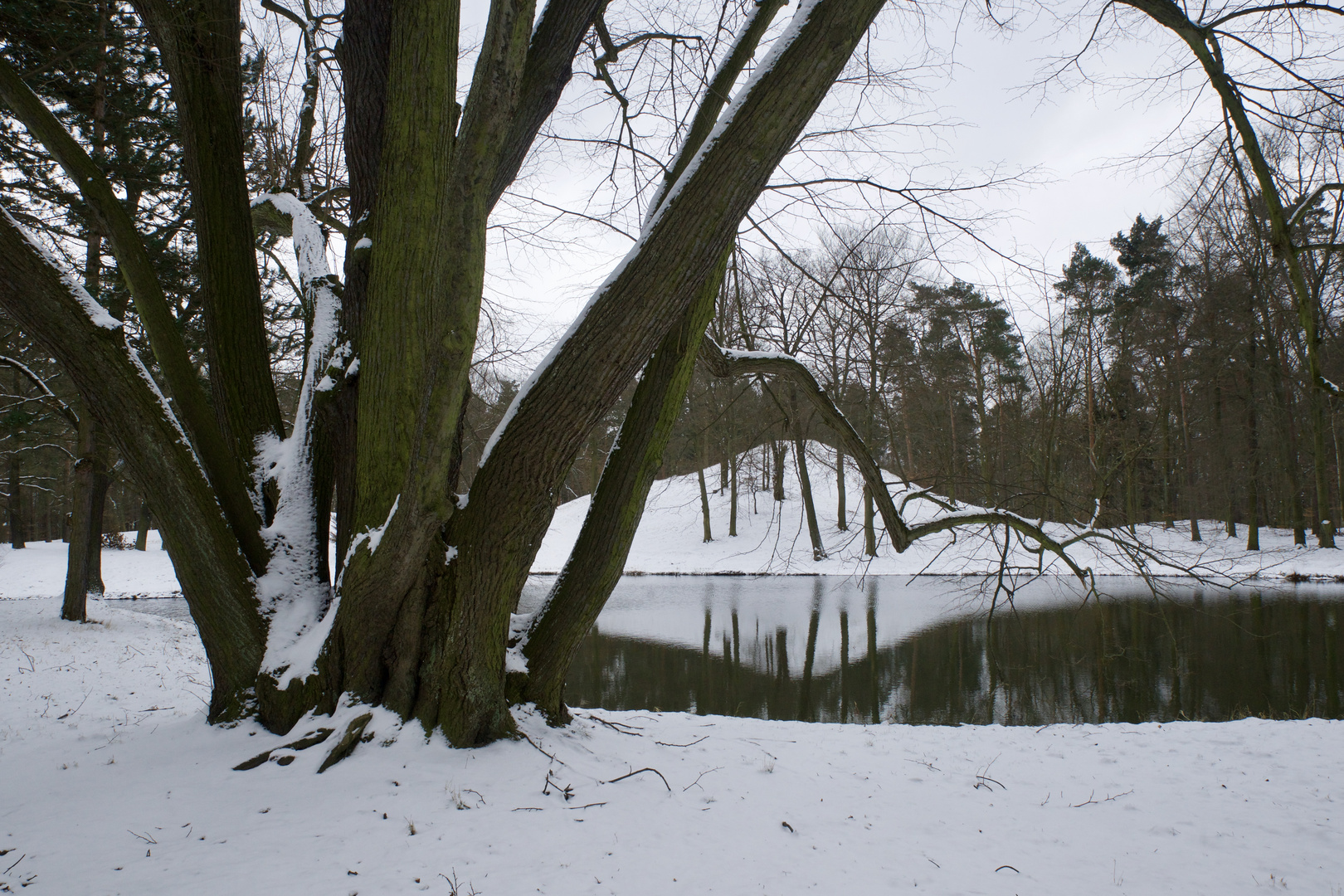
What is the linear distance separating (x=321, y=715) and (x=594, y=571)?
141 centimetres

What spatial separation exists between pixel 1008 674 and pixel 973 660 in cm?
90

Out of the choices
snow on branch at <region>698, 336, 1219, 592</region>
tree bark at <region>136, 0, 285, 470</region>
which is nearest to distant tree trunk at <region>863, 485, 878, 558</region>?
snow on branch at <region>698, 336, 1219, 592</region>

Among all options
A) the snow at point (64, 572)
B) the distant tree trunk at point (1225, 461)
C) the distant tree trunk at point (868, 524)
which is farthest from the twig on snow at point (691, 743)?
the distant tree trunk at point (1225, 461)

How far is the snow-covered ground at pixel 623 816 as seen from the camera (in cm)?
233

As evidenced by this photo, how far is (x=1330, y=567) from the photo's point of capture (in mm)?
16359

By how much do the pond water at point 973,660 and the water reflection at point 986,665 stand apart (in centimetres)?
3

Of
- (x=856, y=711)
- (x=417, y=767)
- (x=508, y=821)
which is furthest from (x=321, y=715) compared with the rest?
(x=856, y=711)

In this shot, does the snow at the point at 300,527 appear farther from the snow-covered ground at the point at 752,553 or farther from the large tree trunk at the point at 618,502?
the snow-covered ground at the point at 752,553

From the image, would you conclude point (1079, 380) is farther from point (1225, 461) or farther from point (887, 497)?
point (1225, 461)

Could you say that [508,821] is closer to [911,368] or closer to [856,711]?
[856,711]

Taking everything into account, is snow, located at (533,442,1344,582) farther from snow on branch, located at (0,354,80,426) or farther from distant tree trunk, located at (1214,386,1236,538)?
snow on branch, located at (0,354,80,426)

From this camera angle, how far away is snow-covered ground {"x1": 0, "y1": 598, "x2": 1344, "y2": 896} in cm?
233

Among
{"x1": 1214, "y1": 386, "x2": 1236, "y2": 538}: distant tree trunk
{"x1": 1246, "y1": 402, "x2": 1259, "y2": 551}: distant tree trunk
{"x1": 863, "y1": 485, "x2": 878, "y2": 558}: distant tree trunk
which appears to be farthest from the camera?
{"x1": 1214, "y1": 386, "x2": 1236, "y2": 538}: distant tree trunk

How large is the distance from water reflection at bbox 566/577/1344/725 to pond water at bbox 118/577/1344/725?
33 millimetres
